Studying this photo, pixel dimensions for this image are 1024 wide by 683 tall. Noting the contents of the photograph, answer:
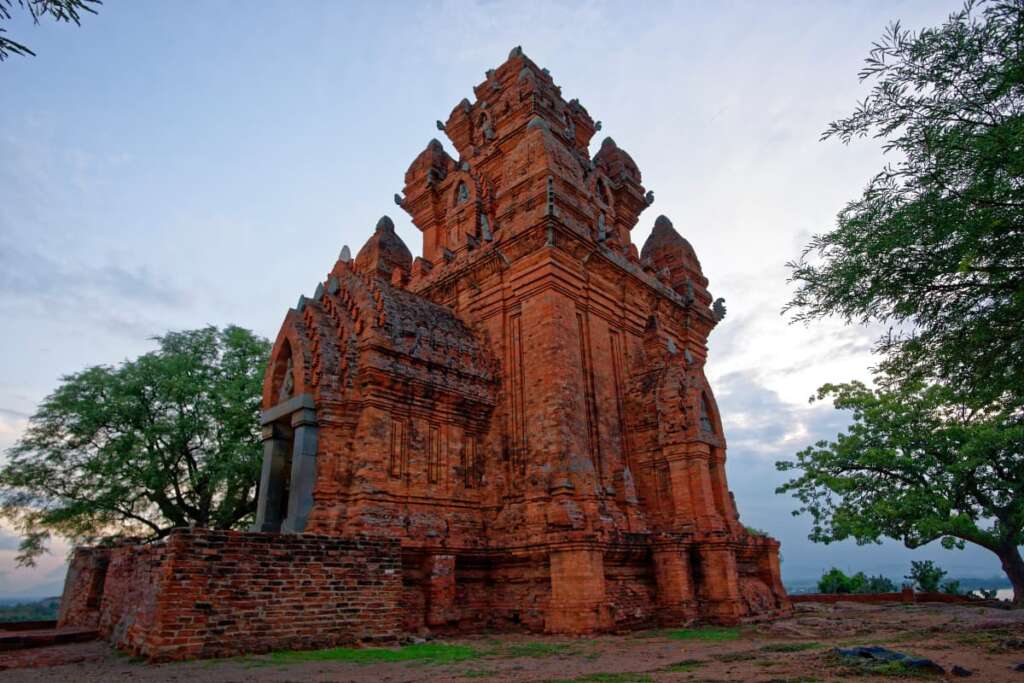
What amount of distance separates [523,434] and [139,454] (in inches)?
560

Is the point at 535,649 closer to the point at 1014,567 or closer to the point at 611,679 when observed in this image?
the point at 611,679

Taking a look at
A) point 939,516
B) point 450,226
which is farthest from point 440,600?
point 939,516

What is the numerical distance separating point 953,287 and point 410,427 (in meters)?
9.53

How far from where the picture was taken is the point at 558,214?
14.4m

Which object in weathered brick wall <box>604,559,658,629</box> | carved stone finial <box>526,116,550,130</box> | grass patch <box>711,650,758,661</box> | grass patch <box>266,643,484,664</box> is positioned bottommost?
grass patch <box>711,650,758,661</box>

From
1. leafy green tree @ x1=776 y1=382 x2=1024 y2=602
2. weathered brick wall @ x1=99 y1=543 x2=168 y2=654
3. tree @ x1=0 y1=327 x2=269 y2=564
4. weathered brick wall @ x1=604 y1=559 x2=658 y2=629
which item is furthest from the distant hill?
leafy green tree @ x1=776 y1=382 x2=1024 y2=602

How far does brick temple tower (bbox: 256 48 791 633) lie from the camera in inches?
450

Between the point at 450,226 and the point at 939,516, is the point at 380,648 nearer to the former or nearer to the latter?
the point at 450,226

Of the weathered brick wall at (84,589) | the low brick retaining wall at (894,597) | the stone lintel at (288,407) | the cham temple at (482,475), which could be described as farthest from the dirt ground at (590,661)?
the low brick retaining wall at (894,597)

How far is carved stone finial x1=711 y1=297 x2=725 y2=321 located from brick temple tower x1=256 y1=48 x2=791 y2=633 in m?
3.28

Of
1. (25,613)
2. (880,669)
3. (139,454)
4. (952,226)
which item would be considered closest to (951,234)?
(952,226)

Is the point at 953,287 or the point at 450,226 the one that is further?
the point at 450,226

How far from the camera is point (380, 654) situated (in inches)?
327

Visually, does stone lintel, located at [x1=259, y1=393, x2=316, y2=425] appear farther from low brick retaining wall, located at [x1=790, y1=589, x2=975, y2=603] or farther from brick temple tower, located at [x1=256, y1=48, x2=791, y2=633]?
low brick retaining wall, located at [x1=790, y1=589, x2=975, y2=603]
